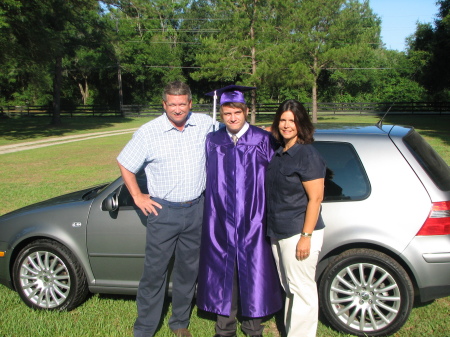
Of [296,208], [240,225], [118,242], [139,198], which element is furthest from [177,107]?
[118,242]

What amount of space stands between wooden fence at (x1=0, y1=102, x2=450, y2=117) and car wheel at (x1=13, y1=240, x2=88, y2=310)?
123 feet

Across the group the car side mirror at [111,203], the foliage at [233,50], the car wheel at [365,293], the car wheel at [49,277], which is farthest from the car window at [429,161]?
the foliage at [233,50]

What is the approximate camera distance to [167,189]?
308 cm

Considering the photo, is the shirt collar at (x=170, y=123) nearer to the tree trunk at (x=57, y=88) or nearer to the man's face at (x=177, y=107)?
the man's face at (x=177, y=107)

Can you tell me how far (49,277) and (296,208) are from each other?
2.25m

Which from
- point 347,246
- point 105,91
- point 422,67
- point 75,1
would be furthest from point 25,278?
point 105,91

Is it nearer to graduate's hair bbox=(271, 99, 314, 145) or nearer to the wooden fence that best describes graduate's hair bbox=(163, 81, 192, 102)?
graduate's hair bbox=(271, 99, 314, 145)

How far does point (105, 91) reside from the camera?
55875 millimetres

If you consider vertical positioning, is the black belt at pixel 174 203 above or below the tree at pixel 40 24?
below

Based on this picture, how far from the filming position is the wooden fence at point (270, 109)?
3953 cm

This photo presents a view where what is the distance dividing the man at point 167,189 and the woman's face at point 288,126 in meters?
0.67

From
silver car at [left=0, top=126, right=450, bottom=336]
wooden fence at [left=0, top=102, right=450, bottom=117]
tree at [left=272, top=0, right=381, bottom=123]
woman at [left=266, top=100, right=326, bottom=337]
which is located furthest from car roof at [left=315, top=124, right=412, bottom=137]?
wooden fence at [left=0, top=102, right=450, bottom=117]

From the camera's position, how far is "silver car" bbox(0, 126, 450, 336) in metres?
2.99

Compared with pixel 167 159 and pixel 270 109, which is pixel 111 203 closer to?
pixel 167 159
